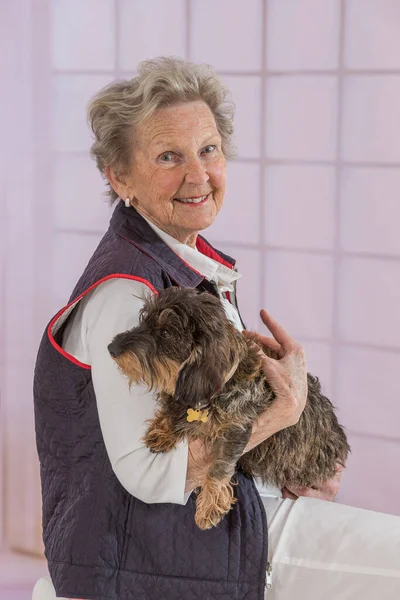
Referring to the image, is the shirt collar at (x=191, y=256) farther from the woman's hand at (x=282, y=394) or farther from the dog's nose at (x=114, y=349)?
the dog's nose at (x=114, y=349)

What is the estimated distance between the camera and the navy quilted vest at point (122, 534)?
6.99 ft

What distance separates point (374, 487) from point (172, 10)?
2171mm

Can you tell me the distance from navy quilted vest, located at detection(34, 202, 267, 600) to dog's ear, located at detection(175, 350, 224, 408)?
238 mm

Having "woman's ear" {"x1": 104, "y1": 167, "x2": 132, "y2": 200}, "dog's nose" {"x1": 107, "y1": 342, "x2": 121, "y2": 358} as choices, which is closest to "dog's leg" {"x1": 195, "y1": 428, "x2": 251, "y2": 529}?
"dog's nose" {"x1": 107, "y1": 342, "x2": 121, "y2": 358}

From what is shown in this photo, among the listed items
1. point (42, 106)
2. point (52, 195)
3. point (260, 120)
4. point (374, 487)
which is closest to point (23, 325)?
point (52, 195)

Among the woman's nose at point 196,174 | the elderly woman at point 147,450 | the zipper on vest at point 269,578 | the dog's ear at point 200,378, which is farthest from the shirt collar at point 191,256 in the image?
the zipper on vest at point 269,578

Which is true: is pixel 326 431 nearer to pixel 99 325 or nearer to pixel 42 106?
pixel 99 325

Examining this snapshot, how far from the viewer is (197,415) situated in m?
2.10

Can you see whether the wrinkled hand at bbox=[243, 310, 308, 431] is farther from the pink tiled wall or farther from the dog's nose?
the pink tiled wall

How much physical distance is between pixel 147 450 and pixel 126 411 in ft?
0.34

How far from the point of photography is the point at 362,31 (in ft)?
11.1

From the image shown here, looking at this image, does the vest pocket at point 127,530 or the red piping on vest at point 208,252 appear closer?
the vest pocket at point 127,530

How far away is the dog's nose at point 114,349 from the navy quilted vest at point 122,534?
0.59 feet

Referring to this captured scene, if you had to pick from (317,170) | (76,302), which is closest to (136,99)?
(76,302)
